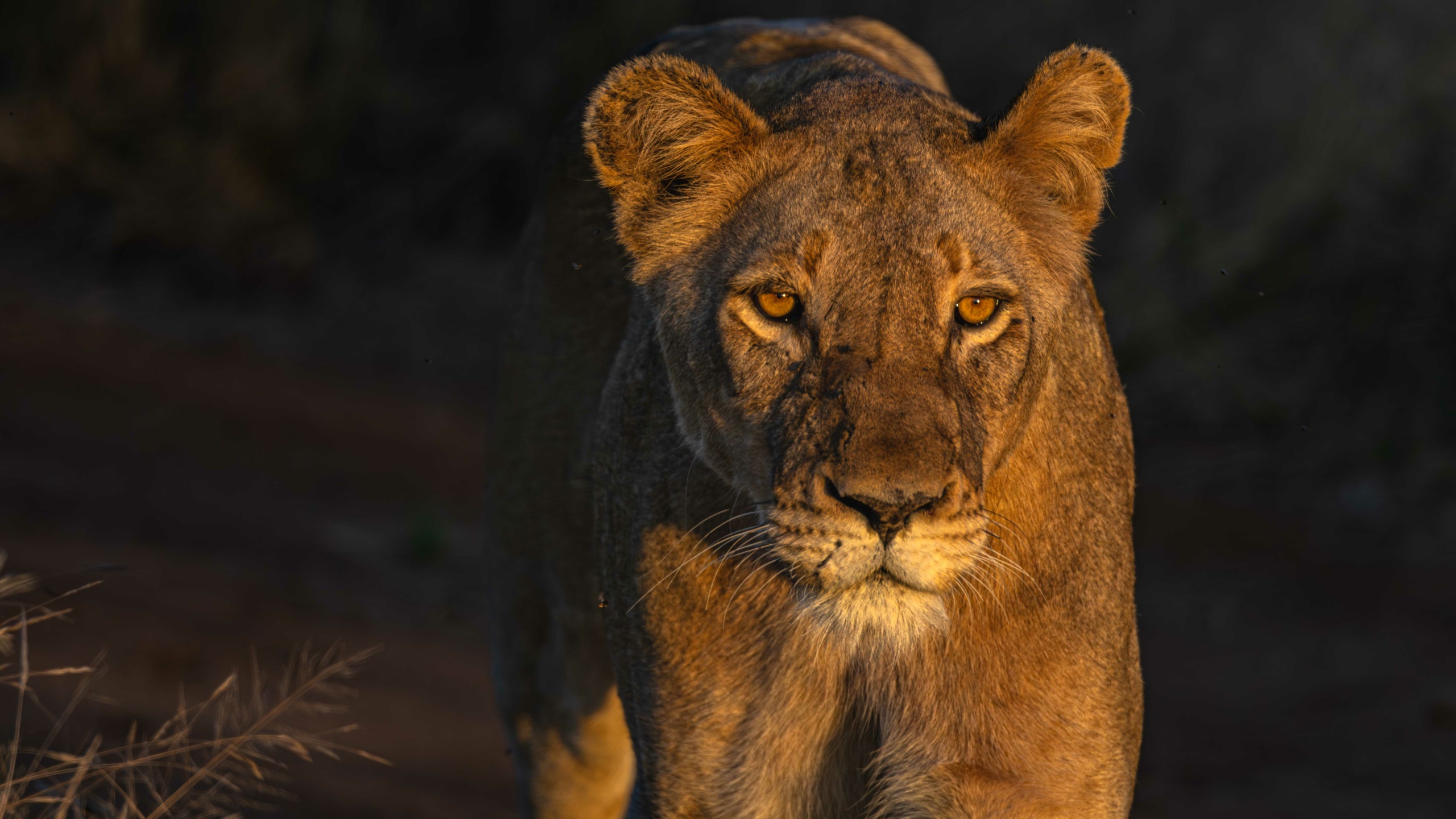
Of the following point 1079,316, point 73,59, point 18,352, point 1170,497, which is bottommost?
point 18,352

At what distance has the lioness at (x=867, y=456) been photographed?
2.61 meters

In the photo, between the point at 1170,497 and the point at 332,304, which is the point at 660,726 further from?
the point at 332,304

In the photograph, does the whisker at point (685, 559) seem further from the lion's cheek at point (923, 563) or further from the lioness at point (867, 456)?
the lion's cheek at point (923, 563)

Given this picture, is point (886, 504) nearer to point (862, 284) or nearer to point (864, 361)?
point (864, 361)

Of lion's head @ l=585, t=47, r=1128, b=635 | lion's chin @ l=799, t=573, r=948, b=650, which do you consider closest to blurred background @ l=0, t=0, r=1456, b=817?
lion's head @ l=585, t=47, r=1128, b=635

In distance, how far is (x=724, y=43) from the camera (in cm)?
428

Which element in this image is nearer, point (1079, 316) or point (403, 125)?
point (1079, 316)

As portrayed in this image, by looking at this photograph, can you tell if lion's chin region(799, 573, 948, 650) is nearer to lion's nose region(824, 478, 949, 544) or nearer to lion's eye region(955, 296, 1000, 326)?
lion's nose region(824, 478, 949, 544)

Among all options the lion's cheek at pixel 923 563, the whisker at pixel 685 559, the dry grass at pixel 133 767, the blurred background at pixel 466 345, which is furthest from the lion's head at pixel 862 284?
the blurred background at pixel 466 345

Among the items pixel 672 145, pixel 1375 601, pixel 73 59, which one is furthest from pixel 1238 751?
pixel 73 59

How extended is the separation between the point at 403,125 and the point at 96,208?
7.98ft

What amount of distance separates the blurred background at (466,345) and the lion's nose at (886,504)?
7.87 feet

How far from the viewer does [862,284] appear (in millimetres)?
2666

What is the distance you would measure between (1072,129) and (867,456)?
96 cm
